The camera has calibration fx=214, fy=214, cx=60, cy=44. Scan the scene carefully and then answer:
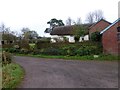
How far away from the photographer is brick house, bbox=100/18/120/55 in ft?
81.1

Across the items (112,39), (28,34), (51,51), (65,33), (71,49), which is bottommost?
(51,51)

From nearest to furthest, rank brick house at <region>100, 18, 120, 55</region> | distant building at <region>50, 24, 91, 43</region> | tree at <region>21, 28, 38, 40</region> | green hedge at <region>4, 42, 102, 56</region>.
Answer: brick house at <region>100, 18, 120, 55</region>, green hedge at <region>4, 42, 102, 56</region>, distant building at <region>50, 24, 91, 43</region>, tree at <region>21, 28, 38, 40</region>

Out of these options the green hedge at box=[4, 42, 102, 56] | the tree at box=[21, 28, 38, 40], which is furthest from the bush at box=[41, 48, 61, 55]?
the tree at box=[21, 28, 38, 40]

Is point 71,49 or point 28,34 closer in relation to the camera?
point 71,49

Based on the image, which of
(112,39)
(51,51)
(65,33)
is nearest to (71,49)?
(51,51)

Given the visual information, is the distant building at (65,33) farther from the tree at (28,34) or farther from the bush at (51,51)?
the bush at (51,51)

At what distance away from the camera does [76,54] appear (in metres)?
26.4

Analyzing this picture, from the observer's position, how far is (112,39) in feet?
83.0

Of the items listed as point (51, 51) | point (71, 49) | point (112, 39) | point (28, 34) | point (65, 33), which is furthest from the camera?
point (28, 34)

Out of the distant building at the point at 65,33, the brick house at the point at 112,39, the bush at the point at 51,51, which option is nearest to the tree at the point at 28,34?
the distant building at the point at 65,33

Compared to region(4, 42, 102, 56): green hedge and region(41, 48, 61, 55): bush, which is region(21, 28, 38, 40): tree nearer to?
region(4, 42, 102, 56): green hedge

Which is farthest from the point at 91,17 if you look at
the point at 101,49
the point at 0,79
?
the point at 0,79

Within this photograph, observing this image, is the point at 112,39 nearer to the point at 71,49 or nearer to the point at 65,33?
the point at 71,49

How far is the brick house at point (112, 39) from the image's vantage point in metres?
24.7
